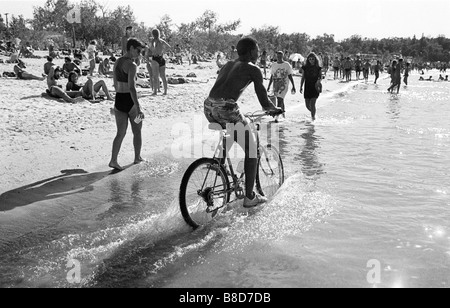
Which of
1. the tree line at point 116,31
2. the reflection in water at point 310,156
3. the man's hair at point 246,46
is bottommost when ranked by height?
the reflection in water at point 310,156

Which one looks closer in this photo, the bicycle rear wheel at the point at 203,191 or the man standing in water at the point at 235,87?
the bicycle rear wheel at the point at 203,191

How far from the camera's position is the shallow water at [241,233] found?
394 centimetres

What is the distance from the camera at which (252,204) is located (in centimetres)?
550

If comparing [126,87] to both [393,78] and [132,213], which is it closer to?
[132,213]

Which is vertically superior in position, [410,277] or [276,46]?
[276,46]

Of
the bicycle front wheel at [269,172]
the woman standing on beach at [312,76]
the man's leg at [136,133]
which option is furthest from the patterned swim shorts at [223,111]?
the woman standing on beach at [312,76]

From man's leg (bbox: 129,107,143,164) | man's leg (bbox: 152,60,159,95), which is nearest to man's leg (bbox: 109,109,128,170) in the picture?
man's leg (bbox: 129,107,143,164)

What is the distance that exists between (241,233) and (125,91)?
3.58 m

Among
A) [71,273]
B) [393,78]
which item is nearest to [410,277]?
[71,273]

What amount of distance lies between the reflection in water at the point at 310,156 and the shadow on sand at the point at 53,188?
343 centimetres

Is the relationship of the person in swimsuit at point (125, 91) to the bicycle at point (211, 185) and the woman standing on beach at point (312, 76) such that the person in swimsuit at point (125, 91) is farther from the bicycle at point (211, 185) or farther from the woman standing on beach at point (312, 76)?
the woman standing on beach at point (312, 76)

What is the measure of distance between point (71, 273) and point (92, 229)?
107cm

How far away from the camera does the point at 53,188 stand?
626 cm
